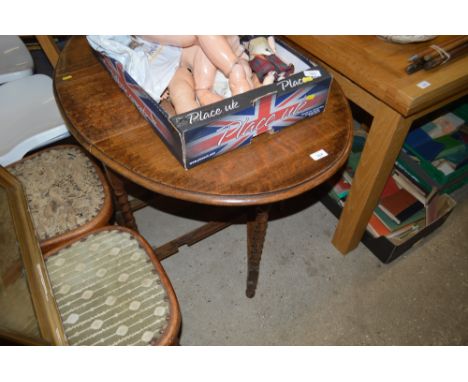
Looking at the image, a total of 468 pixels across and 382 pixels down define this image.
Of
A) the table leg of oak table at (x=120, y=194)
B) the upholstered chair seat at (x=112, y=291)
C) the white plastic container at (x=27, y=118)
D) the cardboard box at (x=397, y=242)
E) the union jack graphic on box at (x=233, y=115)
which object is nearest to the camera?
the union jack graphic on box at (x=233, y=115)

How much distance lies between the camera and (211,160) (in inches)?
36.9

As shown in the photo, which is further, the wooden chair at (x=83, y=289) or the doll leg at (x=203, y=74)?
the doll leg at (x=203, y=74)

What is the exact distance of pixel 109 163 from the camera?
93 cm

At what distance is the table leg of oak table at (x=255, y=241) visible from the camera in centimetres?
107

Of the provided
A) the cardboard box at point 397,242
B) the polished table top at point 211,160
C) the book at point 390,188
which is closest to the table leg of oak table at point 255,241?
the polished table top at point 211,160

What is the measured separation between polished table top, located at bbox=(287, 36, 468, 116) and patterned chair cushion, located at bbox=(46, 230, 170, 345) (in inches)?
33.0

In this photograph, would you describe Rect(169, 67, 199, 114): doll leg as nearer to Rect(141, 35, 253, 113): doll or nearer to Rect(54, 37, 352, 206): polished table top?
Rect(141, 35, 253, 113): doll

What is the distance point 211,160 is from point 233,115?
0.48ft

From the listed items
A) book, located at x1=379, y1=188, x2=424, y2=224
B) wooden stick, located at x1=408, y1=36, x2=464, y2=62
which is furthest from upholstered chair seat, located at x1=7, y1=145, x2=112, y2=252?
book, located at x1=379, y1=188, x2=424, y2=224

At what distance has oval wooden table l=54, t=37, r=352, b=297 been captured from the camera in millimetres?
882

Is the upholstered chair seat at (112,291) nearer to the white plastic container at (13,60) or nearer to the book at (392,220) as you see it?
the white plastic container at (13,60)

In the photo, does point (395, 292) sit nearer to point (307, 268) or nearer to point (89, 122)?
point (307, 268)

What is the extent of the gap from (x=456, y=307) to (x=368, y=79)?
3.35 feet

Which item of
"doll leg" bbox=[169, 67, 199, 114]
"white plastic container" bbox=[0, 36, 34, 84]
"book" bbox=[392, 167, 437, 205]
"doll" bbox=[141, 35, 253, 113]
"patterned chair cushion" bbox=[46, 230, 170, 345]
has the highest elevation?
"doll" bbox=[141, 35, 253, 113]
